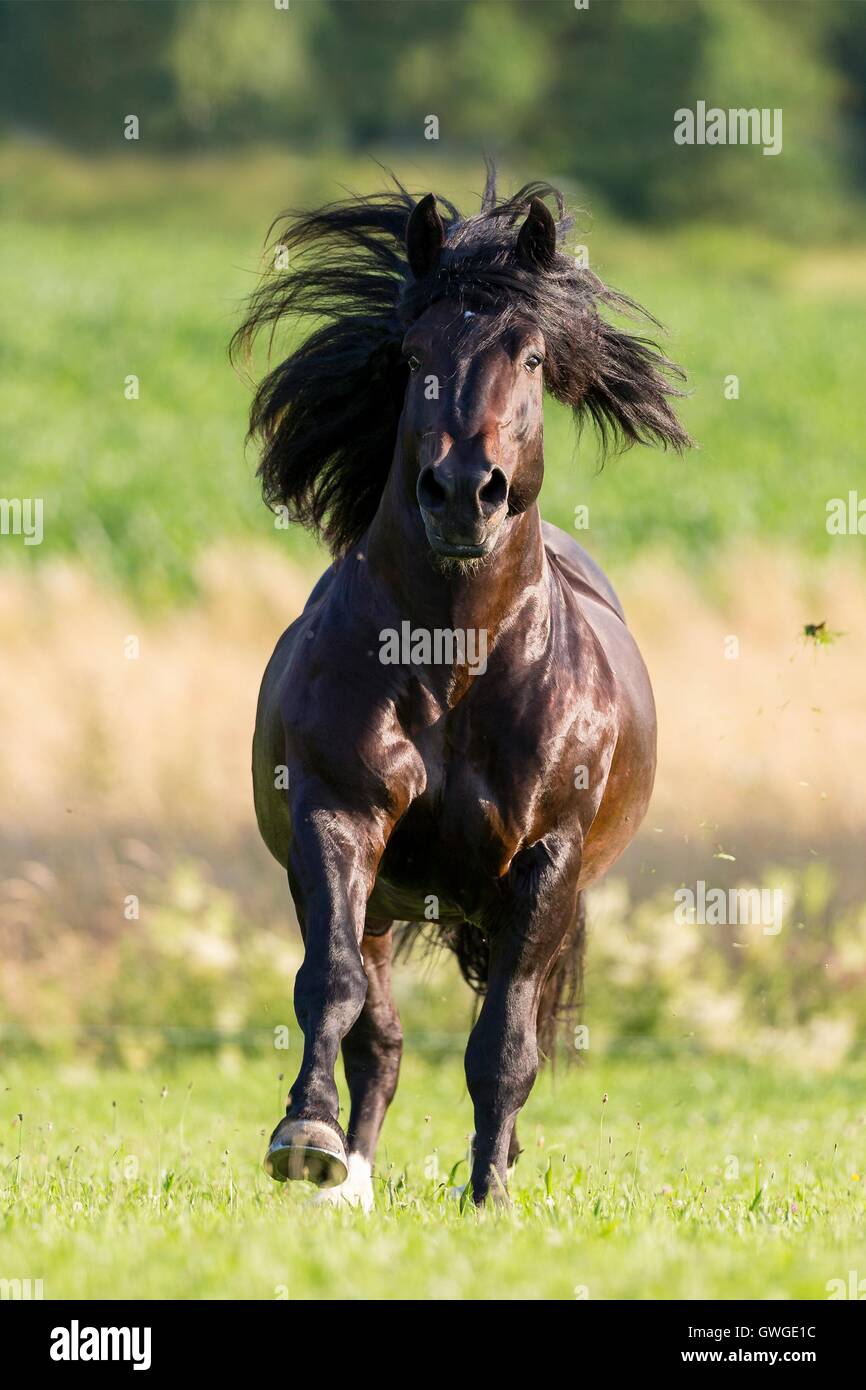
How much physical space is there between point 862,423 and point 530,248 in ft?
75.8

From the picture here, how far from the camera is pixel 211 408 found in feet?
88.5

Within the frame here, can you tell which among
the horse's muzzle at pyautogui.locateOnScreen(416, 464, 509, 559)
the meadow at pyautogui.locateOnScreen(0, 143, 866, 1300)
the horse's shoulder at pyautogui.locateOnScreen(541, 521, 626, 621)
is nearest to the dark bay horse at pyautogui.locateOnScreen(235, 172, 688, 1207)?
the horse's muzzle at pyautogui.locateOnScreen(416, 464, 509, 559)

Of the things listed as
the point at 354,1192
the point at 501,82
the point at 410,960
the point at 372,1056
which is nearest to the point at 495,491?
the point at 354,1192

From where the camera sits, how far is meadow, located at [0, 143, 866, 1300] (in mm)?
4645

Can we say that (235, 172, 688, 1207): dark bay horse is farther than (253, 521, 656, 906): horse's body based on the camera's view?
No

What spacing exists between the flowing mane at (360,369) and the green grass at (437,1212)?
2250mm

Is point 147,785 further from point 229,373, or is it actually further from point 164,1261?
point 229,373

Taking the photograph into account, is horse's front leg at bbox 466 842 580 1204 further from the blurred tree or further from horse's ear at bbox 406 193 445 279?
the blurred tree

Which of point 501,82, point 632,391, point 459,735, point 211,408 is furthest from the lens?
point 501,82

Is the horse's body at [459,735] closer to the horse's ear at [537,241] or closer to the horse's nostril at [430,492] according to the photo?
the horse's nostril at [430,492]

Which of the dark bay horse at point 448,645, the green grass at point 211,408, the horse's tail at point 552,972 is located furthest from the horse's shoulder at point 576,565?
the green grass at point 211,408

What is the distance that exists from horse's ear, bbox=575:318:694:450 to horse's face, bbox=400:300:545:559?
0.81 meters

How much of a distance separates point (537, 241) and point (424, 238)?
1.09 feet

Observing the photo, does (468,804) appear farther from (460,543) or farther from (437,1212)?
(437,1212)
